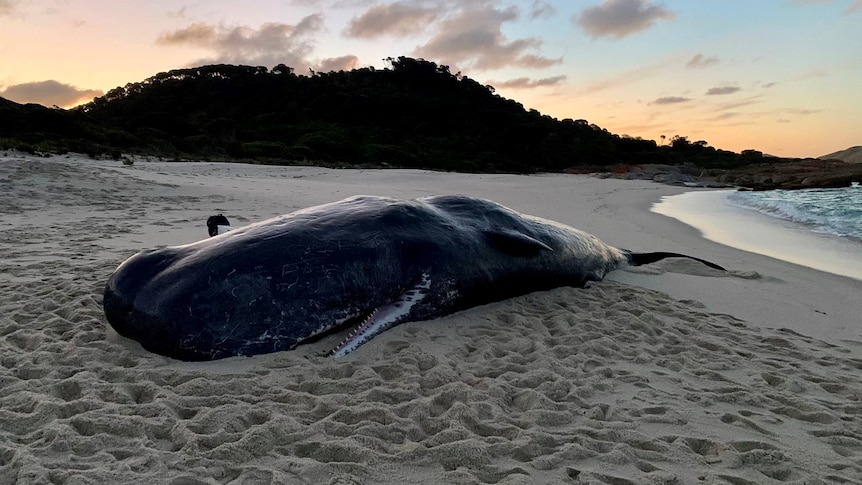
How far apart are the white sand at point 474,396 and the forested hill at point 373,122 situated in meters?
27.7

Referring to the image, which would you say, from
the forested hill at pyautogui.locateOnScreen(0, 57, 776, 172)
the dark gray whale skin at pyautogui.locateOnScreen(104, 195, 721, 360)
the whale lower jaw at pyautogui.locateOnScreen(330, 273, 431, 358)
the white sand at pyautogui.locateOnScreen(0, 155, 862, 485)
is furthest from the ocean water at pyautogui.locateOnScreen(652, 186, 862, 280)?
the forested hill at pyautogui.locateOnScreen(0, 57, 776, 172)

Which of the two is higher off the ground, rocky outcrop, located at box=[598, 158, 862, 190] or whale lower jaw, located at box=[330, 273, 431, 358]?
rocky outcrop, located at box=[598, 158, 862, 190]

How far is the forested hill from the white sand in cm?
2767

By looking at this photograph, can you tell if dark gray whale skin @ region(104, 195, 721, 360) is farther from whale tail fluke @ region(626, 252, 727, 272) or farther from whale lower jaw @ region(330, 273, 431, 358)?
whale tail fluke @ region(626, 252, 727, 272)

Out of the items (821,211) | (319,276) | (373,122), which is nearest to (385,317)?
(319,276)

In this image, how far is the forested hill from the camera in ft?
122

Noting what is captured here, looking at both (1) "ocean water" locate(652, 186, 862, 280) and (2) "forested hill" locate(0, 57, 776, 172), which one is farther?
(2) "forested hill" locate(0, 57, 776, 172)

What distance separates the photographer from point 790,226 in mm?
12359

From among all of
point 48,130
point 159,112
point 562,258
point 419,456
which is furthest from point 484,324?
point 159,112

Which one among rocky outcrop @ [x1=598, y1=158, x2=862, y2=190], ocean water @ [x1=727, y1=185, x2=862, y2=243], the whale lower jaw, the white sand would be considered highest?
rocky outcrop @ [x1=598, y1=158, x2=862, y2=190]

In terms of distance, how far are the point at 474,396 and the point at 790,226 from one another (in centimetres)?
1170

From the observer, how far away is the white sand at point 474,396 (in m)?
2.71

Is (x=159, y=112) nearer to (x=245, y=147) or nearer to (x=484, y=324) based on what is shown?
(x=245, y=147)

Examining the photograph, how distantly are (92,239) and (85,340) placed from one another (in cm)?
423
